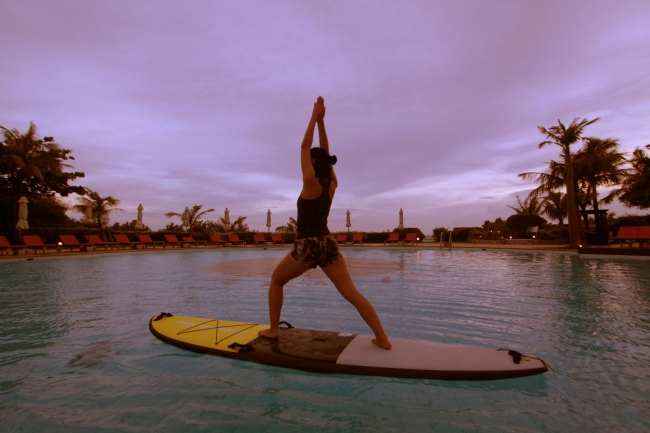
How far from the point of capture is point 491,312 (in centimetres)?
527

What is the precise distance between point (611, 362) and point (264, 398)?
3.09m

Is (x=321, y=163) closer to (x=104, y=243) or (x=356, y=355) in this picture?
(x=356, y=355)

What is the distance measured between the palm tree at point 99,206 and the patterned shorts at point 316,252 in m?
25.4

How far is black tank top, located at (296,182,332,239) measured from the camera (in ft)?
9.96

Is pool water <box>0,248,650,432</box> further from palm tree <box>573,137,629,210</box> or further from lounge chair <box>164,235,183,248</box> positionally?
lounge chair <box>164,235,183,248</box>

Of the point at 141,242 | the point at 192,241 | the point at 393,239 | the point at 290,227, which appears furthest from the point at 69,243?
the point at 393,239

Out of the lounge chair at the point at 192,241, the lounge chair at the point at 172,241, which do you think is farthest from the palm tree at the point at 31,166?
the lounge chair at the point at 192,241

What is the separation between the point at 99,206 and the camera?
24781 mm

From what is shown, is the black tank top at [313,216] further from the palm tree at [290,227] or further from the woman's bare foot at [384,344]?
the palm tree at [290,227]

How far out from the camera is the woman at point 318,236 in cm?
296

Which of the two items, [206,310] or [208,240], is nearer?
[206,310]

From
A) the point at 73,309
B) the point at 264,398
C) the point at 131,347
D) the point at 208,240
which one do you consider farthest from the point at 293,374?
the point at 208,240

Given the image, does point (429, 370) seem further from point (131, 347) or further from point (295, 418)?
point (131, 347)

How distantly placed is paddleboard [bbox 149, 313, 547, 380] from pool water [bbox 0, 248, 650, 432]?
10 cm
